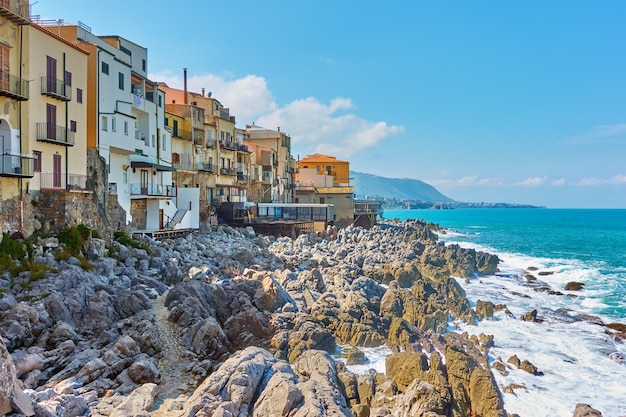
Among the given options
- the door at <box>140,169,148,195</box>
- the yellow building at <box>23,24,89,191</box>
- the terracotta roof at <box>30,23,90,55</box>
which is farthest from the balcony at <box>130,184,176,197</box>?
the terracotta roof at <box>30,23,90,55</box>

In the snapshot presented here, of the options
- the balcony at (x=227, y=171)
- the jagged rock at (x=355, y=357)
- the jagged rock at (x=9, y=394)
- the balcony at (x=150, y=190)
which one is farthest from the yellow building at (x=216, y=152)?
the jagged rock at (x=9, y=394)

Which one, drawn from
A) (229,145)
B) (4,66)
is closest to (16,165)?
(4,66)

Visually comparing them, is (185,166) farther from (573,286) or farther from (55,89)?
(573,286)

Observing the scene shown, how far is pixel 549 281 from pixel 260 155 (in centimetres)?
3463

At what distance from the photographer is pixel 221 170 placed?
50.0 metres

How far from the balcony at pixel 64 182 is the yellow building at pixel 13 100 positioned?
3.79 ft

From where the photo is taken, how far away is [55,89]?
2478 centimetres

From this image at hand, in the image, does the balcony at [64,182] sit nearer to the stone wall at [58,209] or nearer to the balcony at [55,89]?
the stone wall at [58,209]

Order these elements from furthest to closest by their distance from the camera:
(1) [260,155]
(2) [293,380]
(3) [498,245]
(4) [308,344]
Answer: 1. (3) [498,245]
2. (1) [260,155]
3. (4) [308,344]
4. (2) [293,380]

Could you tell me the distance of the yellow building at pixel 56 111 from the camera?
78.1ft

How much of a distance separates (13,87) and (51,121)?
2.77m

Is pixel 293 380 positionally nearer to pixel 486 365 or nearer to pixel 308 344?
pixel 308 344

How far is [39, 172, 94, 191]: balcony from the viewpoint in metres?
24.3

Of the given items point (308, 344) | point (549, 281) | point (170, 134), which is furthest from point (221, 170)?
point (308, 344)
